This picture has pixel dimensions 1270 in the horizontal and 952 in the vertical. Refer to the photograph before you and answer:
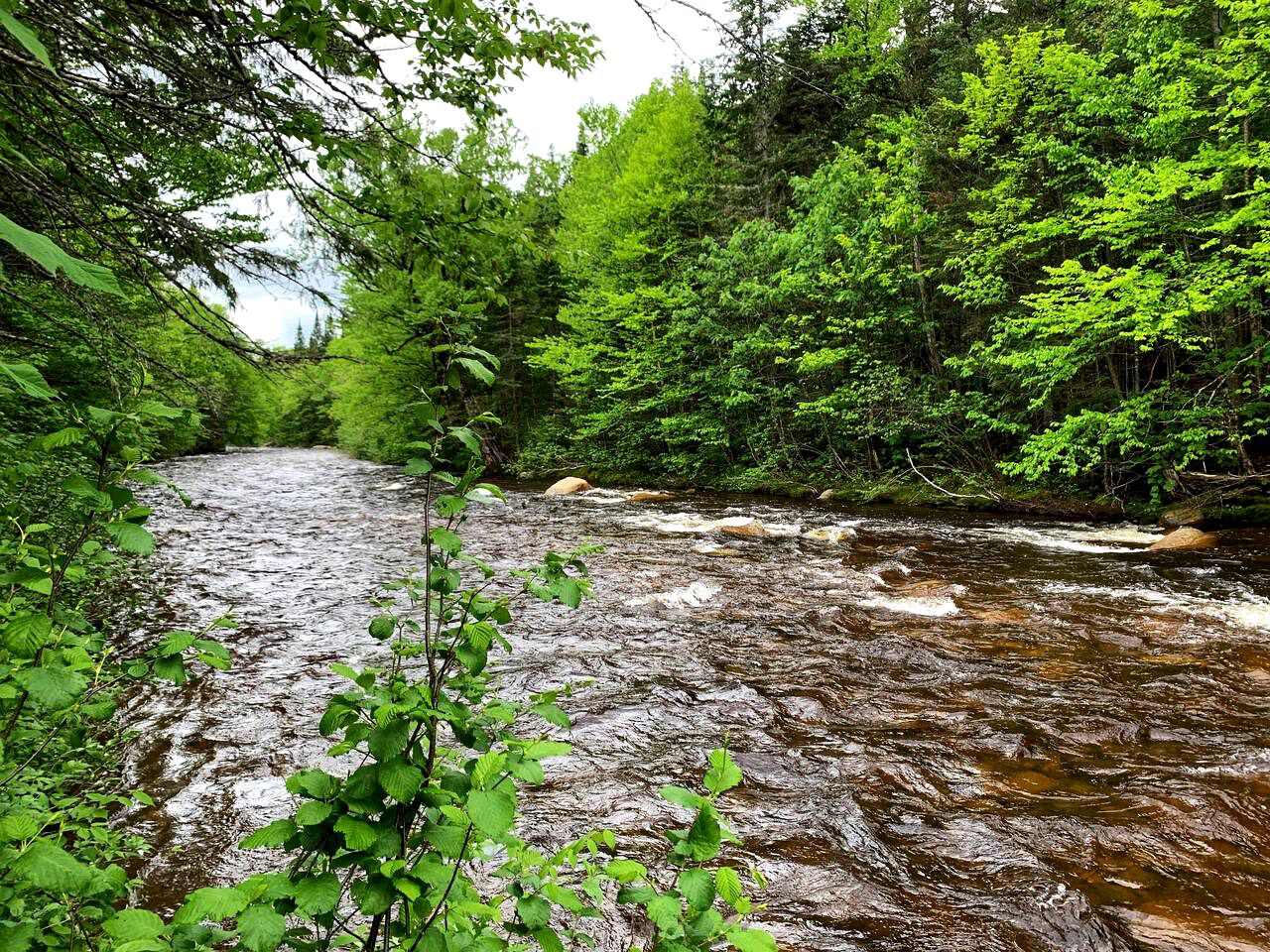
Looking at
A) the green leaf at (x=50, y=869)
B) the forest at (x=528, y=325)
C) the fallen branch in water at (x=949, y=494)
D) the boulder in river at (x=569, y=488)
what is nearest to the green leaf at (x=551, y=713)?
the forest at (x=528, y=325)

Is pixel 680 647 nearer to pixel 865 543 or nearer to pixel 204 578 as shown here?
pixel 865 543

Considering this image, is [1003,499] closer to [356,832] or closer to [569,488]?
[569,488]

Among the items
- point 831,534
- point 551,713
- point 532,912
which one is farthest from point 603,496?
point 532,912

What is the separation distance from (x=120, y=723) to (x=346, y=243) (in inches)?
151

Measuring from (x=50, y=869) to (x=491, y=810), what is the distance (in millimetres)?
814

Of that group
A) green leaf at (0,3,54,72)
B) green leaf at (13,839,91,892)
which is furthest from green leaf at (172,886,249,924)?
green leaf at (0,3,54,72)

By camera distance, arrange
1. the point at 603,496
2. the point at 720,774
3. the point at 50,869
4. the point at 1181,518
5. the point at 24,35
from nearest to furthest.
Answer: the point at 24,35
the point at 50,869
the point at 720,774
the point at 1181,518
the point at 603,496

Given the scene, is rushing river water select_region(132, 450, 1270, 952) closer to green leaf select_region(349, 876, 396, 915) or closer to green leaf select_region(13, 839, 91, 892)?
green leaf select_region(349, 876, 396, 915)

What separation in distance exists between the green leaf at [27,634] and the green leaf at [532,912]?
3.76ft

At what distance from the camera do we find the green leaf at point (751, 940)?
118cm

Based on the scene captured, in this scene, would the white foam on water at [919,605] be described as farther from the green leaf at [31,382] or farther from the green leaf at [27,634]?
the green leaf at [31,382]

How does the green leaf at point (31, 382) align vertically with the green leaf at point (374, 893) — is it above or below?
above

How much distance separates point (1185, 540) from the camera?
9203 mm

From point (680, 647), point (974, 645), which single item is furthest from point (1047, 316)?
point (680, 647)
